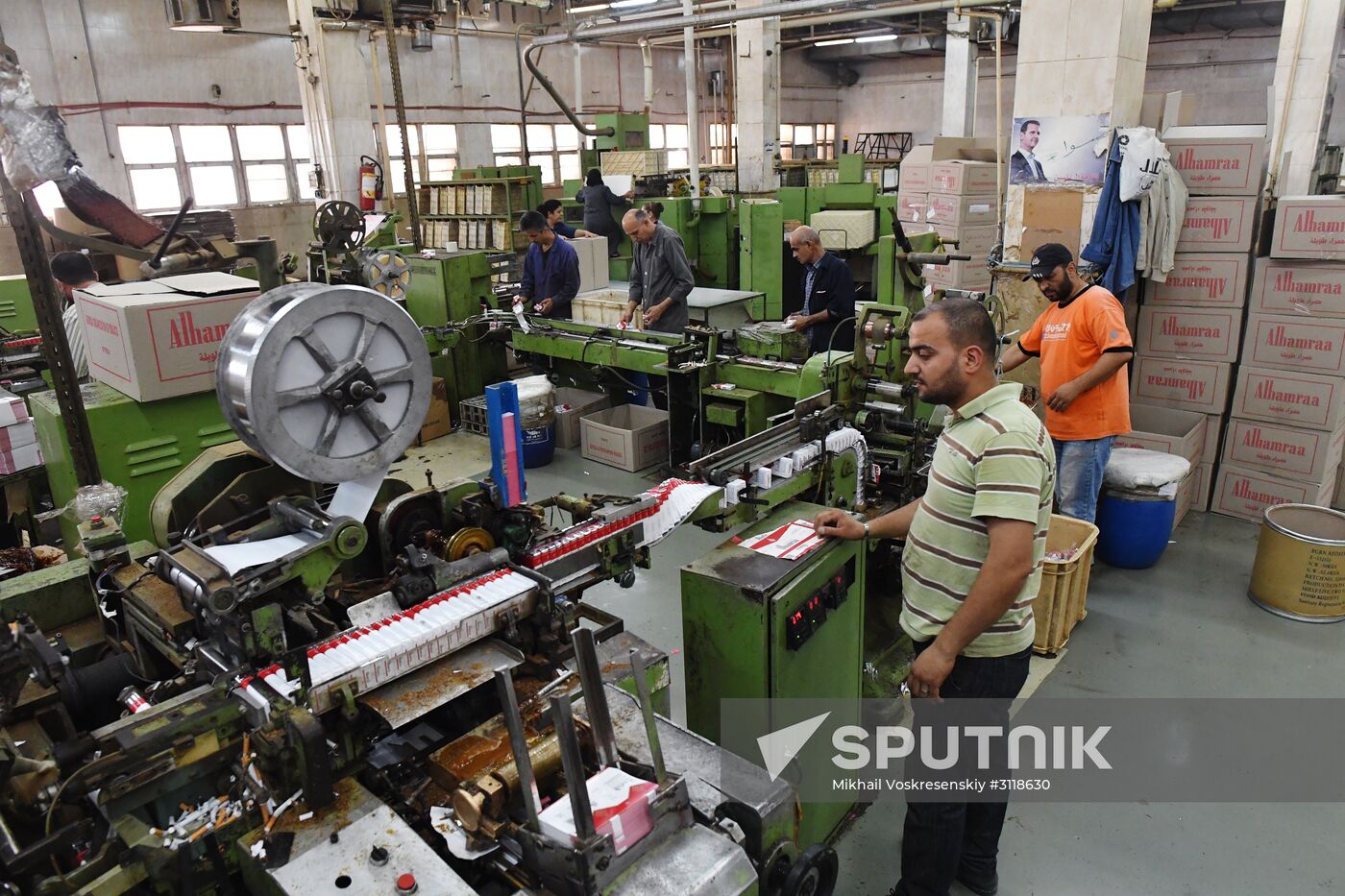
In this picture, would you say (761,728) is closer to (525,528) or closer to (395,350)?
(525,528)

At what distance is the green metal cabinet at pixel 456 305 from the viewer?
589 cm

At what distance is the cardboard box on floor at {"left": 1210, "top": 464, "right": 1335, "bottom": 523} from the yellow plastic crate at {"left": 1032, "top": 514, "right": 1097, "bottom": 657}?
4.51 ft

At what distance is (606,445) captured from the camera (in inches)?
209

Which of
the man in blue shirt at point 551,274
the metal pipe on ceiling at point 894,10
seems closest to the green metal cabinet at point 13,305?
the man in blue shirt at point 551,274

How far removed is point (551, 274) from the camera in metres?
5.61

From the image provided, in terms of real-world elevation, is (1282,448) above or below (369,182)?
below

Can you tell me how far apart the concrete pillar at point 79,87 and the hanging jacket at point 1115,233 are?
9.10 m

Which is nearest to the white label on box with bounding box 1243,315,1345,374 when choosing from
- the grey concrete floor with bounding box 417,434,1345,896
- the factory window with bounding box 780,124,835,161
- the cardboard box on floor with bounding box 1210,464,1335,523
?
the cardboard box on floor with bounding box 1210,464,1335,523

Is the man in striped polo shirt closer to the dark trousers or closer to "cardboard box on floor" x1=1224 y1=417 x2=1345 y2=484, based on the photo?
the dark trousers

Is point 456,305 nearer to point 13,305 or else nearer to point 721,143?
point 13,305

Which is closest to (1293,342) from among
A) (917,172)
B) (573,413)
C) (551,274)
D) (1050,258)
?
(1050,258)

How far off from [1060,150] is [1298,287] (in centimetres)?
124

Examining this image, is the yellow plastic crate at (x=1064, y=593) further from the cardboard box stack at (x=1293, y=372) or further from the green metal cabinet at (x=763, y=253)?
the green metal cabinet at (x=763, y=253)

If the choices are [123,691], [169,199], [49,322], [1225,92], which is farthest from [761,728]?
[1225,92]
